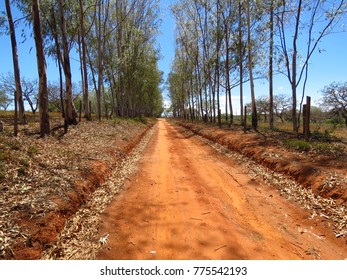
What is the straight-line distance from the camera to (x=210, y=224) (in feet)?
14.7

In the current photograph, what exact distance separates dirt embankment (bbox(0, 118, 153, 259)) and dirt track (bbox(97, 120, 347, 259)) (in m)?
0.91

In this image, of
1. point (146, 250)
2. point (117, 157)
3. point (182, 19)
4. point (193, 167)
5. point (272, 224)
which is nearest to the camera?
point (146, 250)

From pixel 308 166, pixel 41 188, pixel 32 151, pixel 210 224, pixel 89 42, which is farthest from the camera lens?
pixel 89 42

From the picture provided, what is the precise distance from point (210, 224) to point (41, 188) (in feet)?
11.9

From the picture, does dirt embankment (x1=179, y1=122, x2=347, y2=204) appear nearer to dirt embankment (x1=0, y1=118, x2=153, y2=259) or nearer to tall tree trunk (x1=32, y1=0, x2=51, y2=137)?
dirt embankment (x1=0, y1=118, x2=153, y2=259)

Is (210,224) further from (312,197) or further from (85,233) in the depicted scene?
(312,197)

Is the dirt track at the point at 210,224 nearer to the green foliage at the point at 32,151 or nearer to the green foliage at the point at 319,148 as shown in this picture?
the green foliage at the point at 32,151

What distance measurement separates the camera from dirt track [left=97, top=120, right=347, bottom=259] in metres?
3.70

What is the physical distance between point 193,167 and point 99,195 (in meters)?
3.65

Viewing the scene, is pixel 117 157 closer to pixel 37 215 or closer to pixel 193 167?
pixel 193 167

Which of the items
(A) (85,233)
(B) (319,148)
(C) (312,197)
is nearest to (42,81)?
(A) (85,233)

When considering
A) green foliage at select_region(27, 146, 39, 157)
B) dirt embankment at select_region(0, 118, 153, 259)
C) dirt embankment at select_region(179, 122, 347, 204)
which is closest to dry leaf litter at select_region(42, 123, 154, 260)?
dirt embankment at select_region(0, 118, 153, 259)

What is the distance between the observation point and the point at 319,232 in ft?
14.1

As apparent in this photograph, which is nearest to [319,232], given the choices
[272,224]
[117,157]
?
[272,224]
